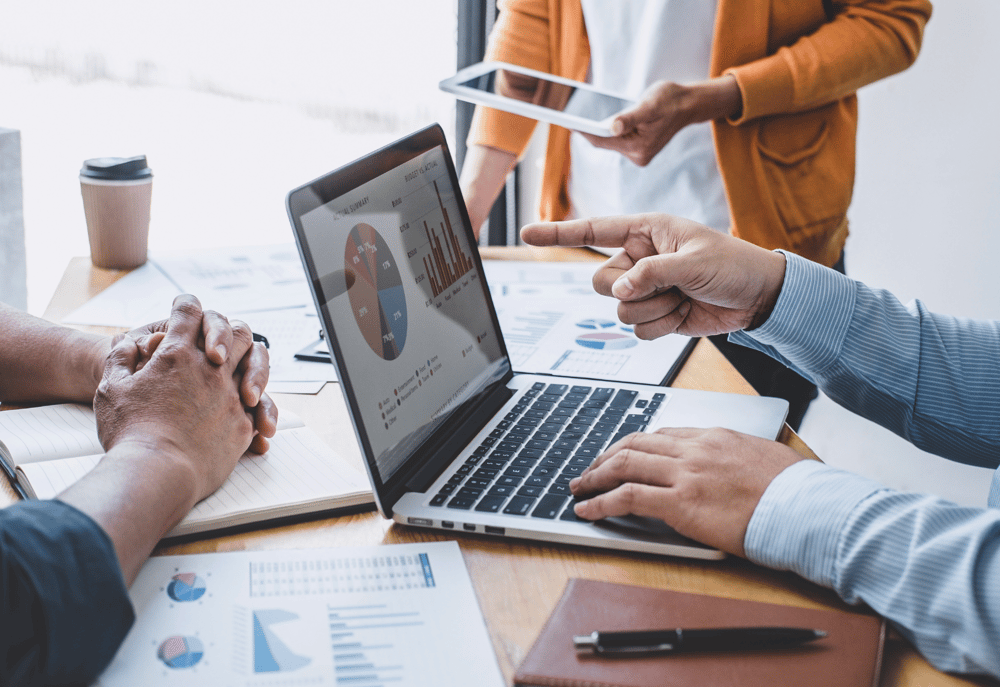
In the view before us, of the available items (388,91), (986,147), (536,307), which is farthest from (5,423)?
(986,147)

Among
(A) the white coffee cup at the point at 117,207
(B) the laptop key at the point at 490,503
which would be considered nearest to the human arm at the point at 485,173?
(A) the white coffee cup at the point at 117,207

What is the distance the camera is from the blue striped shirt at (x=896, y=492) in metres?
0.56

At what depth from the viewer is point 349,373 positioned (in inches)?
A: 26.0

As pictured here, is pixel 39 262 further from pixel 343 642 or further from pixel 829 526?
pixel 829 526

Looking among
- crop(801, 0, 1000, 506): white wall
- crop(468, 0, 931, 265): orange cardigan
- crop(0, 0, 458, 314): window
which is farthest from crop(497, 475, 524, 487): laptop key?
crop(801, 0, 1000, 506): white wall

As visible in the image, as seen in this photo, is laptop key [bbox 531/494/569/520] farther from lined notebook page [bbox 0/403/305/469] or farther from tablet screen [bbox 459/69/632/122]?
tablet screen [bbox 459/69/632/122]

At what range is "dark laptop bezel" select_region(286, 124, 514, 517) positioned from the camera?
65 cm

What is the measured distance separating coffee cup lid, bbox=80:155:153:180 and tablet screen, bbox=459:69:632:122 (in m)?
0.54

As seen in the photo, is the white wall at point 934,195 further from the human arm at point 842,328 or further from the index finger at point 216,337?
the index finger at point 216,337

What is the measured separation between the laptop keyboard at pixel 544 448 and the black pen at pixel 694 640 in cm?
14

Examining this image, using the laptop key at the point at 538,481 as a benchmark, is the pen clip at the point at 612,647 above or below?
above

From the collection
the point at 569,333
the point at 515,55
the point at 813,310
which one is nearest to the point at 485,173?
the point at 515,55

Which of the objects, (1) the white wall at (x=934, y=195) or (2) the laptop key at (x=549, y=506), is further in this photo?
(1) the white wall at (x=934, y=195)

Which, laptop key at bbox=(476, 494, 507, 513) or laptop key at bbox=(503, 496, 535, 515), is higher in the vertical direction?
laptop key at bbox=(503, 496, 535, 515)
